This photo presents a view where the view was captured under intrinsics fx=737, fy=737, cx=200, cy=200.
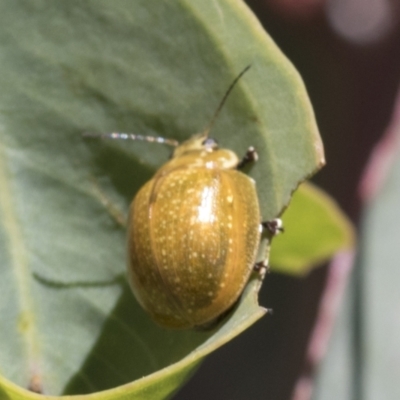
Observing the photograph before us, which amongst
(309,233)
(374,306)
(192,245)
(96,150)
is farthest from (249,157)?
(374,306)

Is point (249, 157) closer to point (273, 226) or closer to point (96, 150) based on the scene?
point (273, 226)

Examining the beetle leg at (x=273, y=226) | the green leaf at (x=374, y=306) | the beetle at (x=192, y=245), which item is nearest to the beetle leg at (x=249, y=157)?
the beetle at (x=192, y=245)

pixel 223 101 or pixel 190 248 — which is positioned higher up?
pixel 223 101

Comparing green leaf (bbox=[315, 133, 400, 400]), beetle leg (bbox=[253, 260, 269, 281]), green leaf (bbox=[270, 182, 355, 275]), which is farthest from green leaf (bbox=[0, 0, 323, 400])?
green leaf (bbox=[315, 133, 400, 400])

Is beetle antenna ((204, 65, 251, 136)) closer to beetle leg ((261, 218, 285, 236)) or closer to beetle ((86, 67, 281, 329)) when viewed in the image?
beetle ((86, 67, 281, 329))

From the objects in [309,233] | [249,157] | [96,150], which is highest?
[249,157]

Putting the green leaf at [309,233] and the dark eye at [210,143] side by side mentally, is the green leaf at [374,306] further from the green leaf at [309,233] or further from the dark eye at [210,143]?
the dark eye at [210,143]
